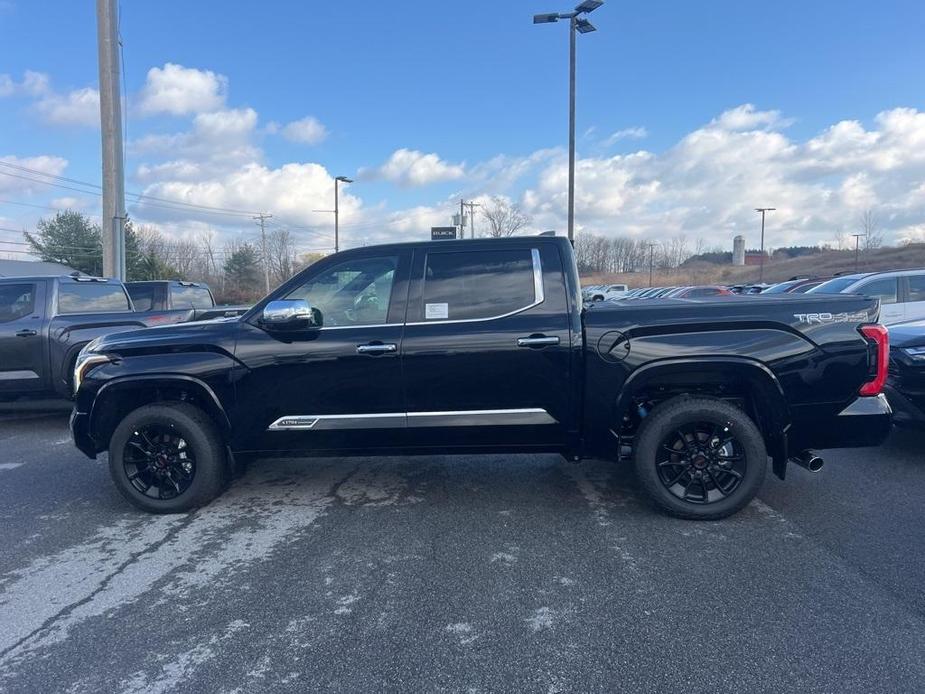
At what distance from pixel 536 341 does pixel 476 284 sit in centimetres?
61

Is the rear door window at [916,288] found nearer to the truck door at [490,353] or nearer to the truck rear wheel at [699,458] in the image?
the truck rear wheel at [699,458]

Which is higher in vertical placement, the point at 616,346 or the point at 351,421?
the point at 616,346

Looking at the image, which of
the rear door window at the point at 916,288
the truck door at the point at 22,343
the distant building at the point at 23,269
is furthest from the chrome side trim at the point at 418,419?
the distant building at the point at 23,269

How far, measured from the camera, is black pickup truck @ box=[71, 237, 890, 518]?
4262 millimetres

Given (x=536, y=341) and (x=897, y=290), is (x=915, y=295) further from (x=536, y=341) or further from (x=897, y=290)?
(x=536, y=341)

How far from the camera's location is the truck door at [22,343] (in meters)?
7.72

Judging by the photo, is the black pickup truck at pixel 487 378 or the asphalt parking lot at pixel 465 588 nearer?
the asphalt parking lot at pixel 465 588

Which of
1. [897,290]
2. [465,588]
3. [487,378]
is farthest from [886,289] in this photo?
[465,588]

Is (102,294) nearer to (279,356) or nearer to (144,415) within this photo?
(144,415)

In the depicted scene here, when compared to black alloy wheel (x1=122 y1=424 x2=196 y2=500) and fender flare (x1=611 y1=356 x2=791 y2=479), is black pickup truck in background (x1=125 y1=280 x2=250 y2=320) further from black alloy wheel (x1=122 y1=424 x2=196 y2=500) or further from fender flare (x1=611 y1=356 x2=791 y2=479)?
fender flare (x1=611 y1=356 x2=791 y2=479)

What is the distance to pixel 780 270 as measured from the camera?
7706 cm

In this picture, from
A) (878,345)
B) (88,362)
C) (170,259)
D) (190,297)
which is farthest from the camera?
(170,259)

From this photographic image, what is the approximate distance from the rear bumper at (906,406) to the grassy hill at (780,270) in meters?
58.2

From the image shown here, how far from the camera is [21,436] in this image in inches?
297
